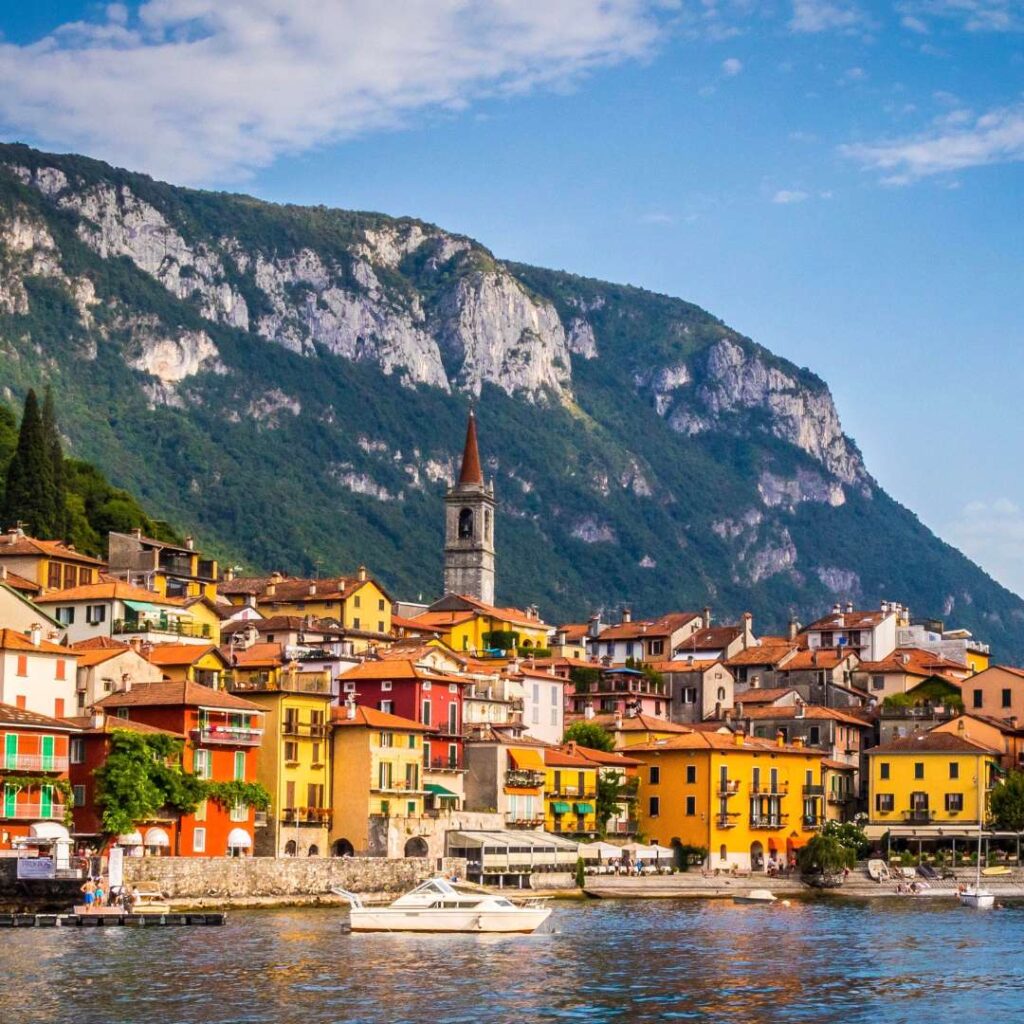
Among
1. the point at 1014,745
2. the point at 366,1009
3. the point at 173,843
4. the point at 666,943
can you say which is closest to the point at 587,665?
the point at 1014,745

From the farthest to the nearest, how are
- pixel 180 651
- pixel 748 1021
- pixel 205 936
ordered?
pixel 180 651 < pixel 205 936 < pixel 748 1021

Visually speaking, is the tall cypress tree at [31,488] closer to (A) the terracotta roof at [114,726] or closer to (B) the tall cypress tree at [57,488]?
(B) the tall cypress tree at [57,488]

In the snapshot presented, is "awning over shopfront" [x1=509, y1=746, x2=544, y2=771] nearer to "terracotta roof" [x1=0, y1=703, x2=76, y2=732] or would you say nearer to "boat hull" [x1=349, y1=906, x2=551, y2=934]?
"terracotta roof" [x1=0, y1=703, x2=76, y2=732]

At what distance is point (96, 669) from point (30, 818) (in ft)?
49.7

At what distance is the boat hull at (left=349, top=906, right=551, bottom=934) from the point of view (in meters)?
81.7

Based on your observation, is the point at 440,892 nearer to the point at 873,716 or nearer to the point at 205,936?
the point at 205,936

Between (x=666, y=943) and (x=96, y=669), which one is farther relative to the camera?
(x=96, y=669)

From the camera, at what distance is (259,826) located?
100 m

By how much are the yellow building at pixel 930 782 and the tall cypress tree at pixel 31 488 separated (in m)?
56.5

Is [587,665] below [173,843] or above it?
above

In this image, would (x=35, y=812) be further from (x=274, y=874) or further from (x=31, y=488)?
(x=31, y=488)

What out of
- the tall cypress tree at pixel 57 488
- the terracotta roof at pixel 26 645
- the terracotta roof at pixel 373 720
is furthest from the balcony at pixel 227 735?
the tall cypress tree at pixel 57 488

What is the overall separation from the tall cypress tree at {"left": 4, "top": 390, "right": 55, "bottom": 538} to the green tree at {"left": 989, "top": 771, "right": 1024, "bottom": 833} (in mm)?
63877

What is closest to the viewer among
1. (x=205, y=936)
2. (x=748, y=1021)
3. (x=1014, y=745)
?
(x=748, y=1021)
